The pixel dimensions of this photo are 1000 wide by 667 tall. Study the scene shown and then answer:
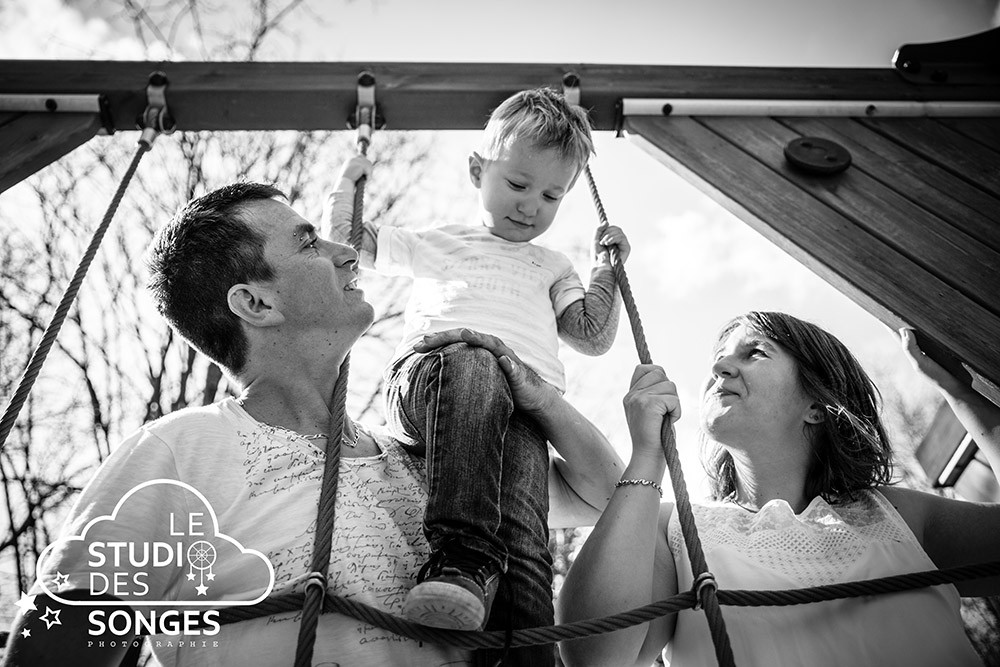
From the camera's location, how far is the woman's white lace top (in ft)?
4.66

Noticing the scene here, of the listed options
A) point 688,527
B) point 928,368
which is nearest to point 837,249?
point 928,368

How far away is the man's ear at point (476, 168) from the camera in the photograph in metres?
2.21

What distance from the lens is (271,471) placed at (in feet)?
4.47

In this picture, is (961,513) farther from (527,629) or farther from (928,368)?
(527,629)

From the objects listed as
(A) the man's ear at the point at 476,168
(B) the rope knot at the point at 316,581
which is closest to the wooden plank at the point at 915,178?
(A) the man's ear at the point at 476,168

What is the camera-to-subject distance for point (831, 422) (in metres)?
1.88

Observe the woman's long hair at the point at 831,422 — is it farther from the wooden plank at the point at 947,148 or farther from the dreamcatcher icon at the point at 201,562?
the dreamcatcher icon at the point at 201,562

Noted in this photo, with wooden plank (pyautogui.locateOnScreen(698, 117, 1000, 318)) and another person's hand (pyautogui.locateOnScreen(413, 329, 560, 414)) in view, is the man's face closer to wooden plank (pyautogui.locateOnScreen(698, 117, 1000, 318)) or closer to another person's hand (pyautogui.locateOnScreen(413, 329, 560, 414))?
another person's hand (pyautogui.locateOnScreen(413, 329, 560, 414))

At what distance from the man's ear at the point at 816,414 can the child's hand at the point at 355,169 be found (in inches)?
48.7

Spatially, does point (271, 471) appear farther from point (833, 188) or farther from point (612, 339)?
point (833, 188)

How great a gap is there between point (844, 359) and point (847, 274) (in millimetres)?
210

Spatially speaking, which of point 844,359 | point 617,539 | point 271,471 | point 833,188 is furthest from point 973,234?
point 271,471

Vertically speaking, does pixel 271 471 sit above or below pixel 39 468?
below

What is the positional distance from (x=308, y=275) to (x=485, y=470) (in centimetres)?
57
